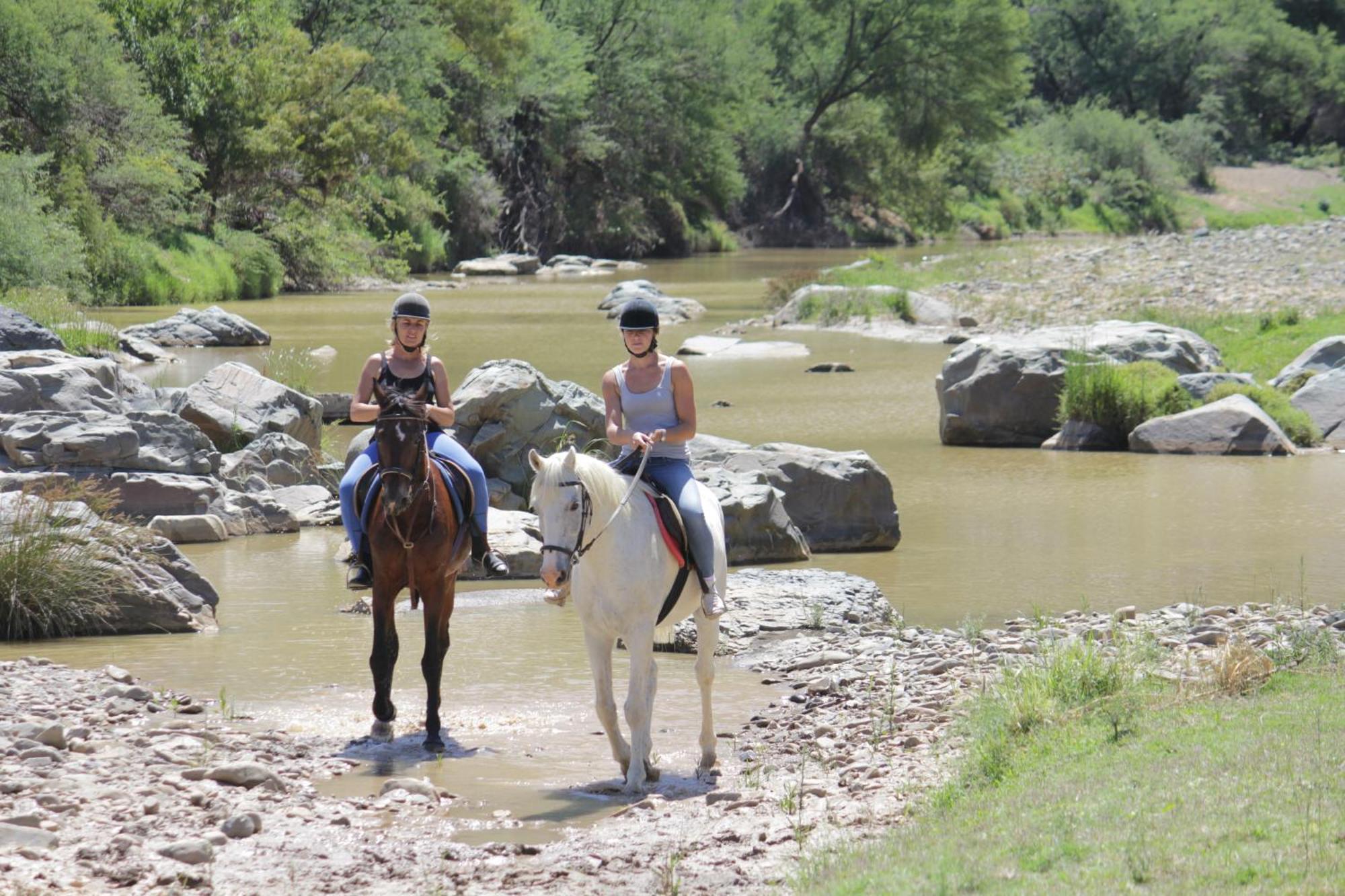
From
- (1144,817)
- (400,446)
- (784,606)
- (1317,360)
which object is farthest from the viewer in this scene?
(1317,360)

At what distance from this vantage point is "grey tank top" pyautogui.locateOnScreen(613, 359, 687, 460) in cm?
832

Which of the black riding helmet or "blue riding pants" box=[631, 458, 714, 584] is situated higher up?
the black riding helmet

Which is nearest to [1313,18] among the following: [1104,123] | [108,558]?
[1104,123]

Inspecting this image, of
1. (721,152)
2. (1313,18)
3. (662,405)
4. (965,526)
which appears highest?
(1313,18)

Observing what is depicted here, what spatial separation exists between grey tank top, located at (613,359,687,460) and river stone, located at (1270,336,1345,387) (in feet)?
56.6

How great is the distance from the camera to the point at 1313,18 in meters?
120

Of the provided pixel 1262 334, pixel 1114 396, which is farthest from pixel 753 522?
pixel 1262 334

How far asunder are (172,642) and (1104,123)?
283ft

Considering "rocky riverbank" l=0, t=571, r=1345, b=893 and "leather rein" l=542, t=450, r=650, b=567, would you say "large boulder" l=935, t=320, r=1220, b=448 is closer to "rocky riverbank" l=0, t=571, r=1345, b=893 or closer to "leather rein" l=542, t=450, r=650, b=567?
"rocky riverbank" l=0, t=571, r=1345, b=893

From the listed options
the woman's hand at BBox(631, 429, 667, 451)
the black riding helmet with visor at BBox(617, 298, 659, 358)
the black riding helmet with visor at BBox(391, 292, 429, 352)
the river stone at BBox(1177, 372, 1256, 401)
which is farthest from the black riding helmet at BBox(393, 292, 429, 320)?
the river stone at BBox(1177, 372, 1256, 401)

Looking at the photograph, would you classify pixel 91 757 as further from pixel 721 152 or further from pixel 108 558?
pixel 721 152

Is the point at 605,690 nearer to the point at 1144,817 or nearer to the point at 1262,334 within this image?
the point at 1144,817

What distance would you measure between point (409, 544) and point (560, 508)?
1.84 metres

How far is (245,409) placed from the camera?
712 inches
